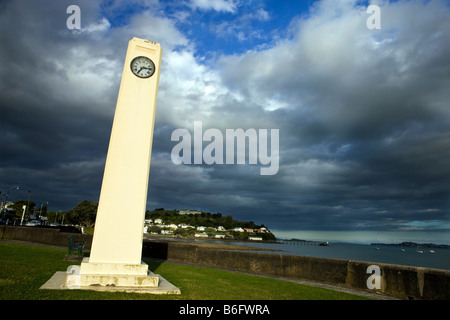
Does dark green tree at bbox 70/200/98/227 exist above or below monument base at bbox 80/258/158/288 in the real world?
above

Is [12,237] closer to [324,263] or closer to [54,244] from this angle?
[54,244]

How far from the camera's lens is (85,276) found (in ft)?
21.3

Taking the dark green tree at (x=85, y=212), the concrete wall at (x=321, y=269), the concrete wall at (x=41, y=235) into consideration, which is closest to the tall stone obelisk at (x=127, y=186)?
the concrete wall at (x=321, y=269)

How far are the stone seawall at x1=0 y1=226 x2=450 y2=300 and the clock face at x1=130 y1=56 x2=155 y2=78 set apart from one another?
8392 mm

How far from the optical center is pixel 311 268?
10195 mm

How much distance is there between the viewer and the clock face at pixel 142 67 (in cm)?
824

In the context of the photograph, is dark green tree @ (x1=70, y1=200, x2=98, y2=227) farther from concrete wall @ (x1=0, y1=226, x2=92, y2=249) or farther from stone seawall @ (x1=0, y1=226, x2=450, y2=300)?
stone seawall @ (x1=0, y1=226, x2=450, y2=300)

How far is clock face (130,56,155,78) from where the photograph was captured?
8.24m
